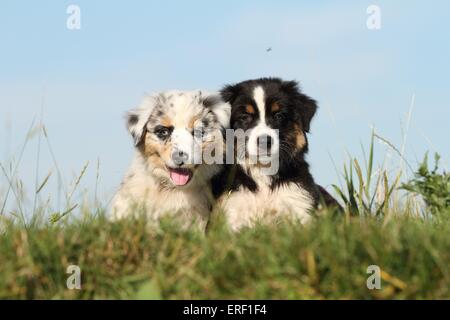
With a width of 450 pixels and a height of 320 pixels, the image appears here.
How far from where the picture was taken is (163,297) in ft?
13.4

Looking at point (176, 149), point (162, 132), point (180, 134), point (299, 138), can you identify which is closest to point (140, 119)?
point (162, 132)

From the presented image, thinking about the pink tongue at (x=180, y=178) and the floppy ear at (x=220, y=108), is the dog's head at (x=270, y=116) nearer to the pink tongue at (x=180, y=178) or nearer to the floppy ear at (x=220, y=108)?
the floppy ear at (x=220, y=108)

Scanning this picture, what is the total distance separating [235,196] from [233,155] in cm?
41

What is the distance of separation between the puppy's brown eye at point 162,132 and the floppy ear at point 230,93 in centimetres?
70

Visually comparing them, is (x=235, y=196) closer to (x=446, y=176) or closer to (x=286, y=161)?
(x=286, y=161)

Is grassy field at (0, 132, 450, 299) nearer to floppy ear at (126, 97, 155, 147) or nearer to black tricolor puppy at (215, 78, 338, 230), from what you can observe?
black tricolor puppy at (215, 78, 338, 230)

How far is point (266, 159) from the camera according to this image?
21.1ft

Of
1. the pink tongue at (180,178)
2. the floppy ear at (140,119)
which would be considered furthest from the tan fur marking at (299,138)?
the floppy ear at (140,119)

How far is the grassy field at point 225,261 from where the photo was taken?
3.93m

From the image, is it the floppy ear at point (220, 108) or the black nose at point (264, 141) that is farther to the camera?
the floppy ear at point (220, 108)

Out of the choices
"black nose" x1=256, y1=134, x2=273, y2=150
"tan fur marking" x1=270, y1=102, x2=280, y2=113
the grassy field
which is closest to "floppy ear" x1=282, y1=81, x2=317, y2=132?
"tan fur marking" x1=270, y1=102, x2=280, y2=113

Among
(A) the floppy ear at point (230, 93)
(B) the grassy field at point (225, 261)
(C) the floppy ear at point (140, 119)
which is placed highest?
(A) the floppy ear at point (230, 93)

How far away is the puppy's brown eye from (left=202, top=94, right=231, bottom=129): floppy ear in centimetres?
46
